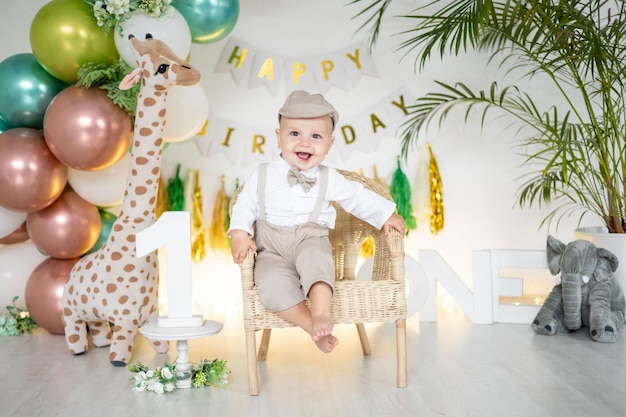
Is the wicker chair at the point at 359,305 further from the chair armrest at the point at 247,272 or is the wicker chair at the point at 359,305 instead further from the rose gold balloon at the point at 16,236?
the rose gold balloon at the point at 16,236

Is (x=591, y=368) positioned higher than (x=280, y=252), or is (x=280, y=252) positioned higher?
(x=280, y=252)

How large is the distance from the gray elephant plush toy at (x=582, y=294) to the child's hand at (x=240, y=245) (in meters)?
1.48

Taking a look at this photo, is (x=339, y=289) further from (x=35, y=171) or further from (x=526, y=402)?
(x=35, y=171)

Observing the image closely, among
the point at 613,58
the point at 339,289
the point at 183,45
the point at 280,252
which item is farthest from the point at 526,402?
the point at 183,45

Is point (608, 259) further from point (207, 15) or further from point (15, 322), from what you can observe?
point (15, 322)

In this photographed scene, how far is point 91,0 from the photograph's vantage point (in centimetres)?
288

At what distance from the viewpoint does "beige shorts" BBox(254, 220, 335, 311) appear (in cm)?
219

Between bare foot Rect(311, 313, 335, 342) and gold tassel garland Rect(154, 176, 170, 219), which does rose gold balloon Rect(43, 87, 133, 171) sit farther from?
bare foot Rect(311, 313, 335, 342)

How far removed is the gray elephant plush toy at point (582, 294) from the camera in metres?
2.98

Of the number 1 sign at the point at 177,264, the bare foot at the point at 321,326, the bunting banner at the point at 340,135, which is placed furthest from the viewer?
the bunting banner at the point at 340,135

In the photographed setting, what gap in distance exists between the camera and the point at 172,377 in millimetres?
2299

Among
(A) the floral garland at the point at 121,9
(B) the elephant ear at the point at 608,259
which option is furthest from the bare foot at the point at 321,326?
(B) the elephant ear at the point at 608,259

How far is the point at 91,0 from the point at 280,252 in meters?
1.38

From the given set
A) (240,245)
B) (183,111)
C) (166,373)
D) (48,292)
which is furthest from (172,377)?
(183,111)
